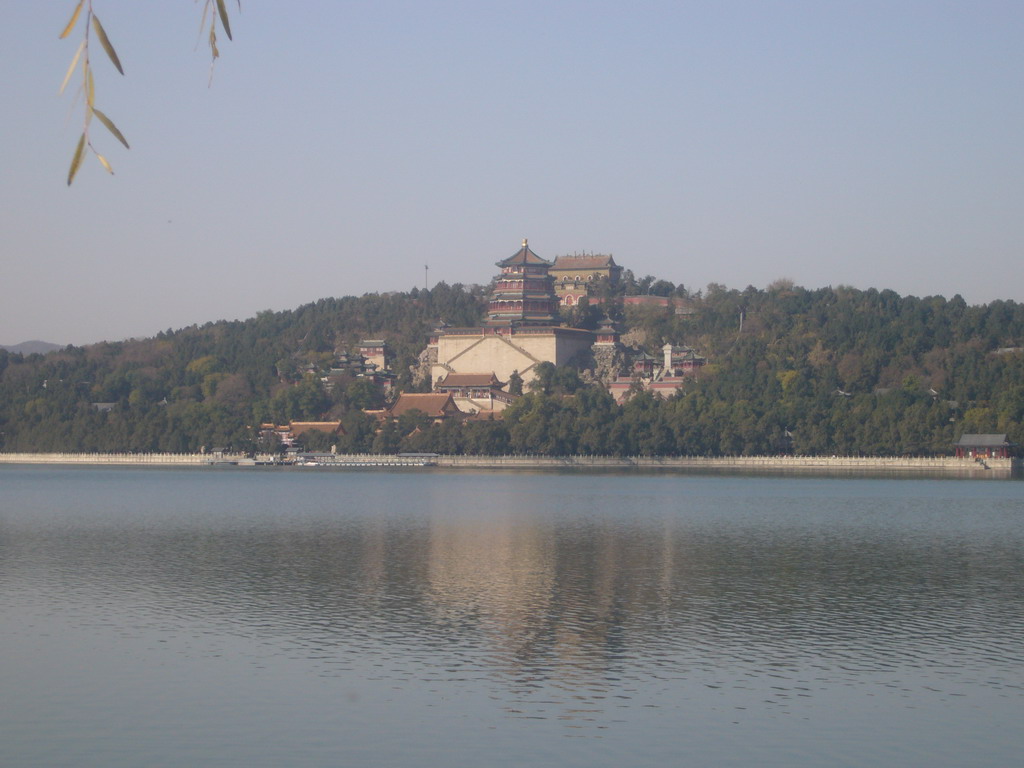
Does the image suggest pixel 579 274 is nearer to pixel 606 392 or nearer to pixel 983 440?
pixel 606 392

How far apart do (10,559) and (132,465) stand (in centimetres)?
6598

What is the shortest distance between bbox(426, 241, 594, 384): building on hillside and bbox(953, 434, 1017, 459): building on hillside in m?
32.3

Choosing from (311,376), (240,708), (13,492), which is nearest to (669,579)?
(240,708)

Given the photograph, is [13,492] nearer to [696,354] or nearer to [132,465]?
[132,465]

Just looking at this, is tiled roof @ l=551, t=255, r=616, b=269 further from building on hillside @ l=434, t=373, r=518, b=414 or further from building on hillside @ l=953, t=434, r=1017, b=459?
building on hillside @ l=953, t=434, r=1017, b=459

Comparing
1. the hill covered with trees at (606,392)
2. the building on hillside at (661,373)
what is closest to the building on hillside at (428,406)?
the hill covered with trees at (606,392)

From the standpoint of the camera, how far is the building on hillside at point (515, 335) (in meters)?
99.4

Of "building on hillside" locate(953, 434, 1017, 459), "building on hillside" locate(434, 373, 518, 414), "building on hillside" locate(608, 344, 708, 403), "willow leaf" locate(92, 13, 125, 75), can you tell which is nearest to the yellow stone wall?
"building on hillside" locate(434, 373, 518, 414)

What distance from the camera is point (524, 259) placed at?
357 ft

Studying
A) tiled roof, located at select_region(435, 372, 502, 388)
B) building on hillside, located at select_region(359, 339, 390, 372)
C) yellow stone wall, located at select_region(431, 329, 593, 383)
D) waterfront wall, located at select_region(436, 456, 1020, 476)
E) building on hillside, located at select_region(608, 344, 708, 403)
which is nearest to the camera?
A: waterfront wall, located at select_region(436, 456, 1020, 476)

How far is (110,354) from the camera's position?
122 metres

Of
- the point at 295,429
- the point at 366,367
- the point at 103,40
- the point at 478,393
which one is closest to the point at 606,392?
the point at 478,393

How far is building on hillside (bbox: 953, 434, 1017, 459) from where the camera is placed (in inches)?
2869

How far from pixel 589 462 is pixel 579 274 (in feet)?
136
